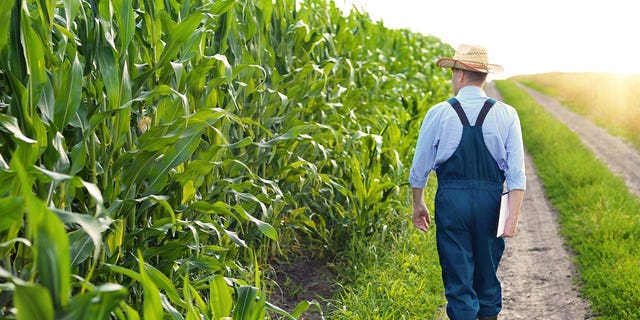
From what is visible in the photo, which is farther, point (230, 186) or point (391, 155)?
point (391, 155)

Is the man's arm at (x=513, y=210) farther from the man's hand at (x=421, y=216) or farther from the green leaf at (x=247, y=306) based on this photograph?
the green leaf at (x=247, y=306)

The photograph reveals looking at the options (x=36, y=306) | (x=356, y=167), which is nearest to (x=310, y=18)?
(x=356, y=167)

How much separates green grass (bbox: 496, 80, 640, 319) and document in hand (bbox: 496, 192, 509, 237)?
138cm

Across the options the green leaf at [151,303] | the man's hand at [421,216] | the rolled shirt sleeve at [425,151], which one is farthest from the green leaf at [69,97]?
the man's hand at [421,216]

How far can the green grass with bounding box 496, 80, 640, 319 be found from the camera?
5.30m

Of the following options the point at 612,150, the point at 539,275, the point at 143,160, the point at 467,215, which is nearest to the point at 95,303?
the point at 143,160

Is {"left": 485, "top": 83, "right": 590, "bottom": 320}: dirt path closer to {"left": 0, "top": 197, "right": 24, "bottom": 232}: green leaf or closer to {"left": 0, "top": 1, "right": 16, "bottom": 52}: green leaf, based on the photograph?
{"left": 0, "top": 197, "right": 24, "bottom": 232}: green leaf

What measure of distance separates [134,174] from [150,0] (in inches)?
36.2

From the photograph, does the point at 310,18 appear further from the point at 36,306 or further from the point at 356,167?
the point at 36,306

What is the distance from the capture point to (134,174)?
3.27m

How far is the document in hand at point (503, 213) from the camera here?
409 centimetres

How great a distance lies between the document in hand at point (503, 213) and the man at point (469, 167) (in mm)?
21

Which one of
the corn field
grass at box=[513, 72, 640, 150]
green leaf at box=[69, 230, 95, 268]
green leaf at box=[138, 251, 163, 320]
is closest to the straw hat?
the corn field

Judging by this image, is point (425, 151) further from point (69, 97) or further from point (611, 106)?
point (611, 106)
